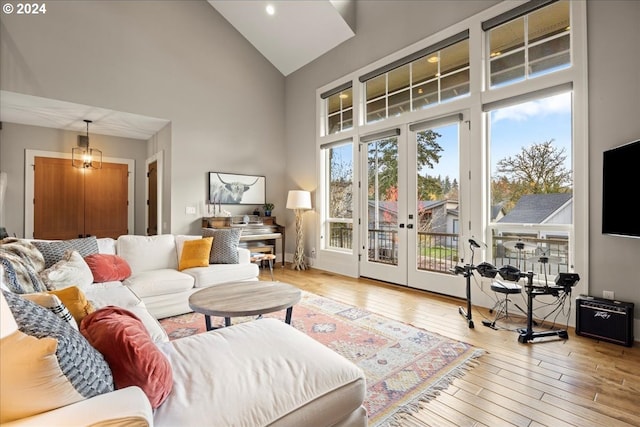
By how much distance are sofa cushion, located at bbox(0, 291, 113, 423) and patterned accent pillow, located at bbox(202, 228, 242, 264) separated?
9.40 ft

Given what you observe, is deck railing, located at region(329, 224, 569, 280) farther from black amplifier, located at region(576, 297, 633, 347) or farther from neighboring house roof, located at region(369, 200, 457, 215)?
black amplifier, located at region(576, 297, 633, 347)

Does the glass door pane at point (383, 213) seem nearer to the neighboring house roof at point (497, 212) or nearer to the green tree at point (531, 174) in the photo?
the neighboring house roof at point (497, 212)

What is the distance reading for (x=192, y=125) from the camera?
17.5 ft

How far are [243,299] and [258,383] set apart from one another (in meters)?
1.25

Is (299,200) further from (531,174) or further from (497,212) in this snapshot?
(531,174)

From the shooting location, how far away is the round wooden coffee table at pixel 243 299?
2.17 metres

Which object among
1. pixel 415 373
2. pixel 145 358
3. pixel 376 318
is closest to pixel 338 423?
pixel 145 358

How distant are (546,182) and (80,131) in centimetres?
733

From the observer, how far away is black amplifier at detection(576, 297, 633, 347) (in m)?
2.50

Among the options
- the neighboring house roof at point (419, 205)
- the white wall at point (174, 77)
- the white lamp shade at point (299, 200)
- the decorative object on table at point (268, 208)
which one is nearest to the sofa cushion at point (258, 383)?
the neighboring house roof at point (419, 205)

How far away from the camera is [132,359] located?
1051mm

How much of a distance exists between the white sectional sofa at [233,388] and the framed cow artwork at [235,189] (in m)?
4.00

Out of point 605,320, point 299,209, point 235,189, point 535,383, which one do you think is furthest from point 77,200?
point 605,320

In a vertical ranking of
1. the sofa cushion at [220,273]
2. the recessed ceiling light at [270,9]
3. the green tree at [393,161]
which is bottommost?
the sofa cushion at [220,273]
